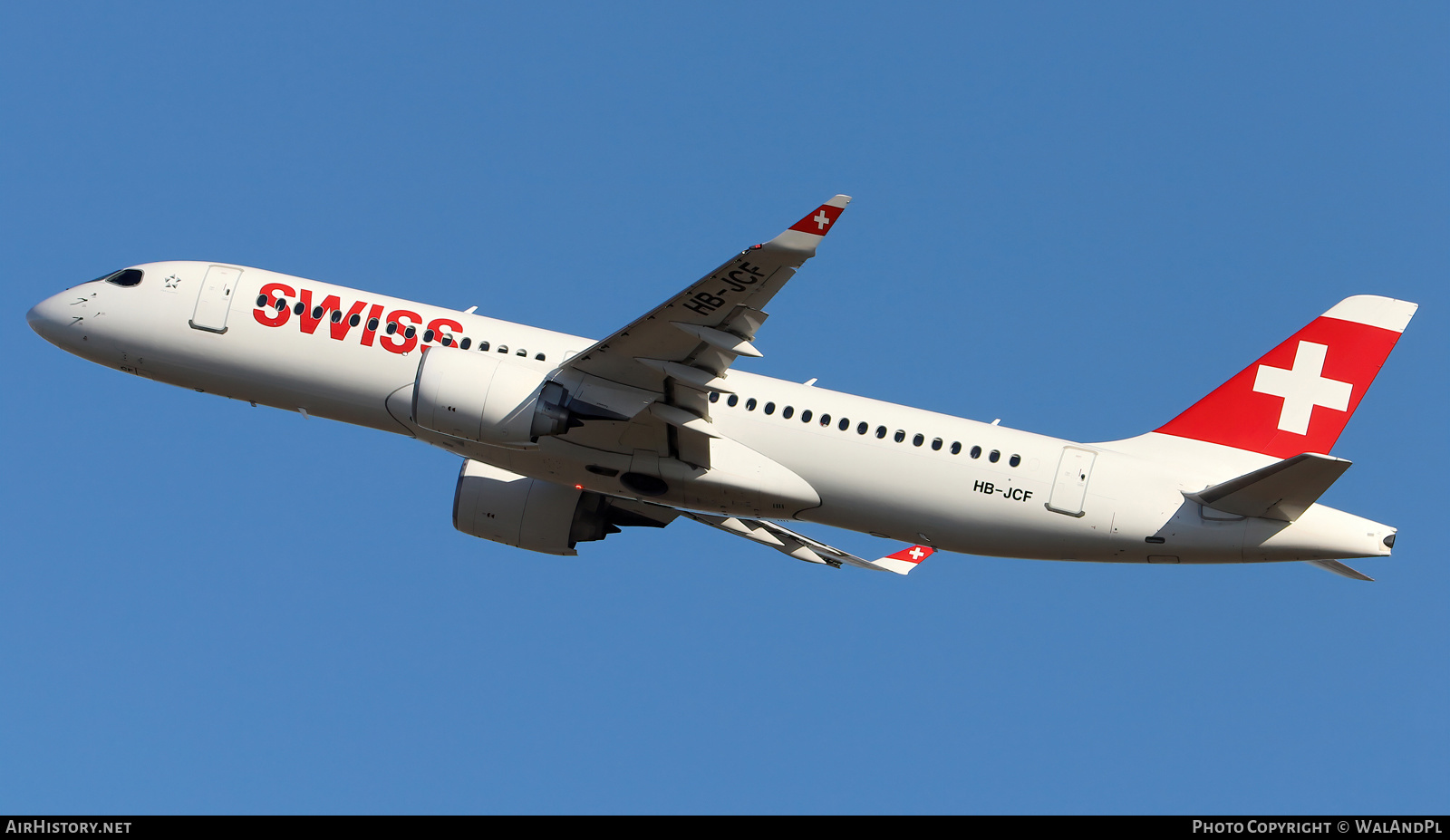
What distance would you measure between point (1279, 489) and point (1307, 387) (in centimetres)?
380

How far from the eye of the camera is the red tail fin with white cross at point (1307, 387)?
30.5m

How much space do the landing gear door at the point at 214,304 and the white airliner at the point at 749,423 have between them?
0.05m

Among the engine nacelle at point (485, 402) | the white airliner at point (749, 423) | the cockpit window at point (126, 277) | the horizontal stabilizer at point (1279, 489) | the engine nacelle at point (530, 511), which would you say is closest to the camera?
the horizontal stabilizer at point (1279, 489)

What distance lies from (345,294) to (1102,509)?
16.9 meters

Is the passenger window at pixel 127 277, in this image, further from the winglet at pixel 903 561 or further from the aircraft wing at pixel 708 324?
the winglet at pixel 903 561

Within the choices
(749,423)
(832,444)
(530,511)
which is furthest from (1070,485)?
(530,511)

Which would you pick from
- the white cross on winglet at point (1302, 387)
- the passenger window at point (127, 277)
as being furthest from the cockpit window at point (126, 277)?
the white cross on winglet at point (1302, 387)

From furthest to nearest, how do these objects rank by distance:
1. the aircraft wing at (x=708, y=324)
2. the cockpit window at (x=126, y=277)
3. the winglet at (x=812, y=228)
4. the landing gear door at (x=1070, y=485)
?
the cockpit window at (x=126, y=277) < the landing gear door at (x=1070, y=485) < the aircraft wing at (x=708, y=324) < the winglet at (x=812, y=228)

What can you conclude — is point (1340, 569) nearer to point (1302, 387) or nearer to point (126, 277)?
point (1302, 387)

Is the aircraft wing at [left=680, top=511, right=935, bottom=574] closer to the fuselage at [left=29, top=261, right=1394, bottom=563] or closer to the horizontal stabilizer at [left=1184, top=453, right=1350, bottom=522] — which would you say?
the fuselage at [left=29, top=261, right=1394, bottom=563]

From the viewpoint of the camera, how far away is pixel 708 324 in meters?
27.0

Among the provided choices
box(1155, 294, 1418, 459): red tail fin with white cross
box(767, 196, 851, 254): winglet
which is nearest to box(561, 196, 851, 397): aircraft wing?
box(767, 196, 851, 254): winglet

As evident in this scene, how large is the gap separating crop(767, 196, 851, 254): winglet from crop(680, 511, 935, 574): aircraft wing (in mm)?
10530
